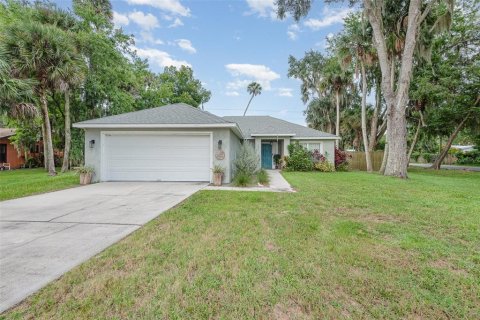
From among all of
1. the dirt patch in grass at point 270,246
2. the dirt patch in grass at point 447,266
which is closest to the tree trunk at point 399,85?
the dirt patch in grass at point 447,266

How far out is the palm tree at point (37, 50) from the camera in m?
11.1

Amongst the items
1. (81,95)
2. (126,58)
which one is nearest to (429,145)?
(126,58)

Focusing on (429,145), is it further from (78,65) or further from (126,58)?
(78,65)

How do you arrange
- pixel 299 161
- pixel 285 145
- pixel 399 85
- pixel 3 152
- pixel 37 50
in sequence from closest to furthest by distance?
pixel 37 50 < pixel 399 85 < pixel 299 161 < pixel 285 145 < pixel 3 152

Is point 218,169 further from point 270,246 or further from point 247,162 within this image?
point 270,246

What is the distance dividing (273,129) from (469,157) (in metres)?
29.4

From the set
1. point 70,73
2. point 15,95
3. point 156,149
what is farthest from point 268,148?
point 15,95

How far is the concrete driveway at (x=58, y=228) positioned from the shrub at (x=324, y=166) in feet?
37.1

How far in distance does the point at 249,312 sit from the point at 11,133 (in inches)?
995

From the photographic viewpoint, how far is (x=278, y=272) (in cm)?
265

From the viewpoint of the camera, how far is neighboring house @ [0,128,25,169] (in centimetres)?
1822

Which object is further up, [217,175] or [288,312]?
[217,175]

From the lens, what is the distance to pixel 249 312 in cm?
201

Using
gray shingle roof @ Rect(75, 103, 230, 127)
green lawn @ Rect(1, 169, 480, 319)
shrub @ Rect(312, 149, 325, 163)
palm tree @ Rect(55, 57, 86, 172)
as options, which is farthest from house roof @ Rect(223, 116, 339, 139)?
green lawn @ Rect(1, 169, 480, 319)
